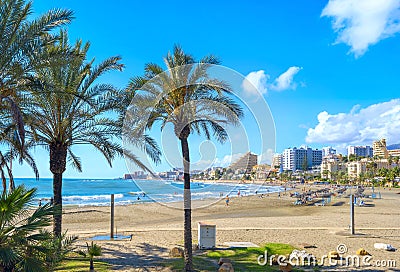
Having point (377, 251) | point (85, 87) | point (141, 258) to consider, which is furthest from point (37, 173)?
point (377, 251)

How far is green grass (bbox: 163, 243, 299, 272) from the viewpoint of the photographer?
916cm

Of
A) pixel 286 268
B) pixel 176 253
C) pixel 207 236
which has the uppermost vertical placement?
pixel 207 236

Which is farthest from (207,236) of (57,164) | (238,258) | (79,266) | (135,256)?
(57,164)

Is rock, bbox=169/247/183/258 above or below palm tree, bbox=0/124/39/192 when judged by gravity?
below

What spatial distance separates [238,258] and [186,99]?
466 cm

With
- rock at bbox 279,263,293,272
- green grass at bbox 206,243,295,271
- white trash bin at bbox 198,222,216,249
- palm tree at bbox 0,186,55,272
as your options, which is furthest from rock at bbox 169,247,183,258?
palm tree at bbox 0,186,55,272

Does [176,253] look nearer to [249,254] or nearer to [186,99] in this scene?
[249,254]

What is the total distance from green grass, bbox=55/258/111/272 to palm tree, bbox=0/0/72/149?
3321 millimetres

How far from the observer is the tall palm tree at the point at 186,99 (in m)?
9.17

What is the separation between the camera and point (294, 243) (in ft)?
42.0

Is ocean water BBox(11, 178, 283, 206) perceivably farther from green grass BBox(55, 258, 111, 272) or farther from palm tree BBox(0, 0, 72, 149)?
palm tree BBox(0, 0, 72, 149)

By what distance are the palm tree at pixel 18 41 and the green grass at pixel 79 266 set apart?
10.9 ft

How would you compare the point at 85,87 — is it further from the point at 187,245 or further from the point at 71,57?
the point at 187,245

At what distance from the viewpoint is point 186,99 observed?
30.5ft
